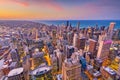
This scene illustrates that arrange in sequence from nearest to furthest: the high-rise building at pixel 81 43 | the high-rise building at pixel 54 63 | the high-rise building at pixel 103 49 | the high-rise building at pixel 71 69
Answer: the high-rise building at pixel 71 69 < the high-rise building at pixel 54 63 < the high-rise building at pixel 103 49 < the high-rise building at pixel 81 43

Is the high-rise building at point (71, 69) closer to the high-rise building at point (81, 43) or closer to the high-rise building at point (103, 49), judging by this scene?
the high-rise building at point (103, 49)

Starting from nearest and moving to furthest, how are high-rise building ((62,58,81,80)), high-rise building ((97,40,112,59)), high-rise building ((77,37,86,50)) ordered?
1. high-rise building ((62,58,81,80))
2. high-rise building ((97,40,112,59))
3. high-rise building ((77,37,86,50))

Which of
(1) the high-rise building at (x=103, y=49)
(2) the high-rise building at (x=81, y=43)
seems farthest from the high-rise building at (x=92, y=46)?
(2) the high-rise building at (x=81, y=43)

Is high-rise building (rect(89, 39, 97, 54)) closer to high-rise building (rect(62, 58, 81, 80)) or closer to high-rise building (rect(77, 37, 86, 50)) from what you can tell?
high-rise building (rect(77, 37, 86, 50))

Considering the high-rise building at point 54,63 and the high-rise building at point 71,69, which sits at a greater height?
the high-rise building at point 71,69

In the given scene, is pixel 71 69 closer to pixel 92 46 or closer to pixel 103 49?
pixel 103 49

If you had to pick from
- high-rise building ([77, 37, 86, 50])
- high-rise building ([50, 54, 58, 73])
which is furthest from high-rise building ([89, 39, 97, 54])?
high-rise building ([50, 54, 58, 73])

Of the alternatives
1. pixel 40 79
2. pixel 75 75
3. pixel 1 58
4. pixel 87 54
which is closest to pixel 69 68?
pixel 75 75

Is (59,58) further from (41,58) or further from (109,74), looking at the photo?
(109,74)

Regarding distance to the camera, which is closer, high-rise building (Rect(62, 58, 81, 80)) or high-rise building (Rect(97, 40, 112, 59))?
high-rise building (Rect(62, 58, 81, 80))

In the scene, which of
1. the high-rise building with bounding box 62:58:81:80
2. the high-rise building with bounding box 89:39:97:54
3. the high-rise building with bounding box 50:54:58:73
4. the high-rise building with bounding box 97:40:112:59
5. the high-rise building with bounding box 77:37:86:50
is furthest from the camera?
the high-rise building with bounding box 77:37:86:50

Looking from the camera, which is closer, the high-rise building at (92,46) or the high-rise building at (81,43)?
the high-rise building at (92,46)
